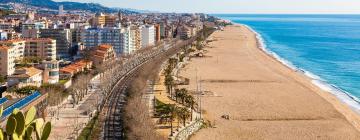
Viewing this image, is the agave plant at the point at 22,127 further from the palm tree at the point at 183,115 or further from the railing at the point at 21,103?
the palm tree at the point at 183,115

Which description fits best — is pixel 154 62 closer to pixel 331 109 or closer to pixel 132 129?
pixel 331 109

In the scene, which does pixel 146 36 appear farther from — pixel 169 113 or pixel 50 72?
pixel 169 113

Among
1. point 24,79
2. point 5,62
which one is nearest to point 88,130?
point 24,79

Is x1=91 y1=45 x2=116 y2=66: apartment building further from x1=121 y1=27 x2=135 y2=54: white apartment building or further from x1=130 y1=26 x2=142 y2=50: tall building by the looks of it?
x1=130 y1=26 x2=142 y2=50: tall building

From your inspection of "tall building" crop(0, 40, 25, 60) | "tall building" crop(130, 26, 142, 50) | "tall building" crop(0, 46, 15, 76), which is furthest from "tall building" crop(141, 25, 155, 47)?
"tall building" crop(0, 46, 15, 76)

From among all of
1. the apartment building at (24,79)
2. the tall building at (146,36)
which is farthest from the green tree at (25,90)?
the tall building at (146,36)

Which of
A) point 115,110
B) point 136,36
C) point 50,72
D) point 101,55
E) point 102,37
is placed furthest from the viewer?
point 136,36
